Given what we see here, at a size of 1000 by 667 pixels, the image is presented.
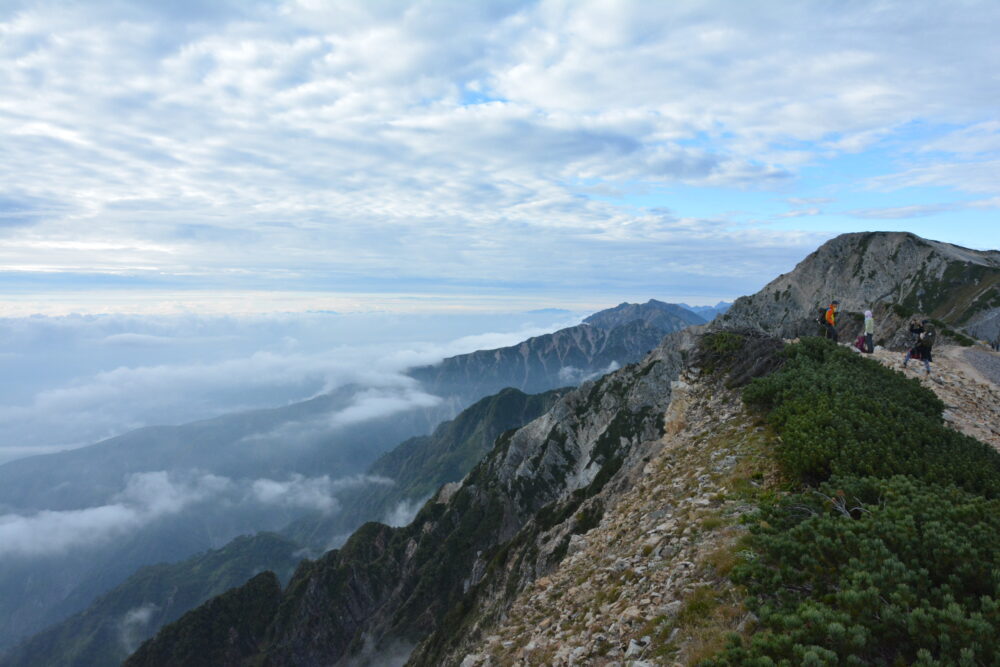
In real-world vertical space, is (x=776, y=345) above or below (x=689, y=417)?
above

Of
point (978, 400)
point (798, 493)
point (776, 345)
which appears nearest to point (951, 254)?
point (978, 400)

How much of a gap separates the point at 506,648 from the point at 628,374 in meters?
171

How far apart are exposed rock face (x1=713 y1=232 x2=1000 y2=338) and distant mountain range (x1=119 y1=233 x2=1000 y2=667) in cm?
50

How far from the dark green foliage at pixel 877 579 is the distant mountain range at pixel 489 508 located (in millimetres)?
114026

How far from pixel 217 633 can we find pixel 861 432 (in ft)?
643

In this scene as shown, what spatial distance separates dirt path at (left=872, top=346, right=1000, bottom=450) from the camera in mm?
24427

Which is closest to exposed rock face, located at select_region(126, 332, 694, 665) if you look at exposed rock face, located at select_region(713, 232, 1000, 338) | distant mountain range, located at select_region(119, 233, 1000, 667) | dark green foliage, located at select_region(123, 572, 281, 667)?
distant mountain range, located at select_region(119, 233, 1000, 667)

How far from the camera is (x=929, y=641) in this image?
24.0ft

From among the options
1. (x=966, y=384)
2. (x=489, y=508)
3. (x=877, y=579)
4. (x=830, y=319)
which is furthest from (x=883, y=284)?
(x=877, y=579)

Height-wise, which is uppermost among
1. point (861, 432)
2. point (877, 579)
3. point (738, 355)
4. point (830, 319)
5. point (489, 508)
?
point (830, 319)

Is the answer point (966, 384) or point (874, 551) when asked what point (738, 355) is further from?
point (874, 551)

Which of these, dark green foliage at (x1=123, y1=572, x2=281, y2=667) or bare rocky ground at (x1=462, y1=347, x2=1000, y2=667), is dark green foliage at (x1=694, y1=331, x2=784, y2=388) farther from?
dark green foliage at (x1=123, y1=572, x2=281, y2=667)

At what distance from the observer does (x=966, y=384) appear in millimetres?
33031

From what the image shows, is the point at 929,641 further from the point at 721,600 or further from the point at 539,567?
the point at 539,567
